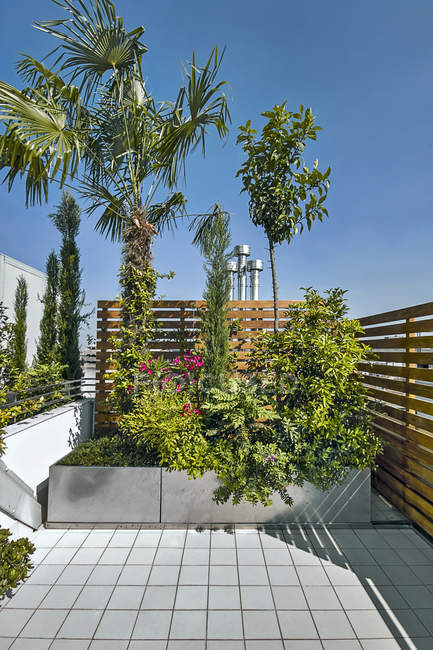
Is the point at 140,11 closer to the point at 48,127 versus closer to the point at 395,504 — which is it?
the point at 48,127

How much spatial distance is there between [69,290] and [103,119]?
2.68 metres

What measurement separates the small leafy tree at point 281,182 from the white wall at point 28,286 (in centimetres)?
457

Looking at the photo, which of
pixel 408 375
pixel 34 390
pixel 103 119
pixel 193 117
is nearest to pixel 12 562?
pixel 34 390

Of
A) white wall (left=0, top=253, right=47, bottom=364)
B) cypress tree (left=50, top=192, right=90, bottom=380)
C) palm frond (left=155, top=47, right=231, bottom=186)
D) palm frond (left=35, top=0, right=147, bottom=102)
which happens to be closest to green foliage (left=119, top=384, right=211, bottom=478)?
palm frond (left=155, top=47, right=231, bottom=186)

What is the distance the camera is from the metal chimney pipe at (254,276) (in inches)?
281

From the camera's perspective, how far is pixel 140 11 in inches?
152

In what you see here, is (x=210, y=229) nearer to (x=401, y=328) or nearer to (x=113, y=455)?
(x=401, y=328)

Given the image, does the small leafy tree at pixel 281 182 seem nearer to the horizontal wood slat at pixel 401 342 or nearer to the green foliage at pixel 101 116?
the green foliage at pixel 101 116

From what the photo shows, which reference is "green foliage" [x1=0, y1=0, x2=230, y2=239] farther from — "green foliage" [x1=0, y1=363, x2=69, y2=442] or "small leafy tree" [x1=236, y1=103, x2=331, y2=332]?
"green foliage" [x1=0, y1=363, x2=69, y2=442]

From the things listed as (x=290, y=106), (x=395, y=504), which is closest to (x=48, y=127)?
(x=290, y=106)

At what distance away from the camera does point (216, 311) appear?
12.5 feet

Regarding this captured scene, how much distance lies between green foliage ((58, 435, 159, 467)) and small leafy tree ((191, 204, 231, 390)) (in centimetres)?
91

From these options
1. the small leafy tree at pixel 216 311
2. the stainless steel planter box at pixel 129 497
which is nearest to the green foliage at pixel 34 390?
the stainless steel planter box at pixel 129 497

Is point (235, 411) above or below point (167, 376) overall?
below
